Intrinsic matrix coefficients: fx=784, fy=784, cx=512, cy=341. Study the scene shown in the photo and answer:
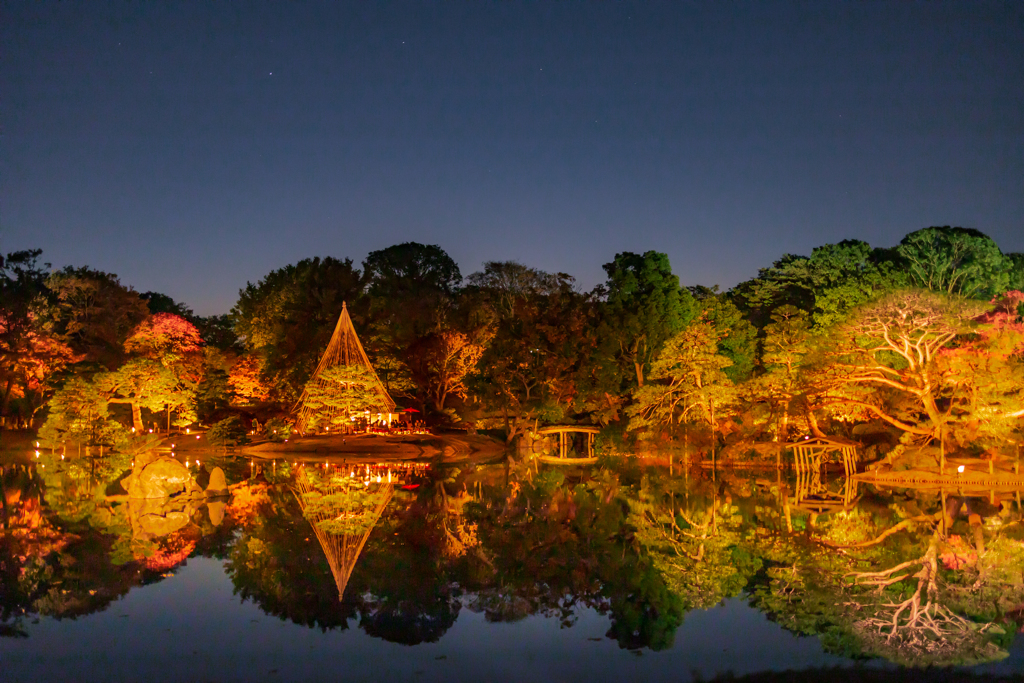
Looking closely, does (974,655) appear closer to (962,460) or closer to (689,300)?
(962,460)

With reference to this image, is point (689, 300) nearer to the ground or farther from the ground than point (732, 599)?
farther from the ground

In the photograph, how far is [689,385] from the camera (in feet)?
94.3

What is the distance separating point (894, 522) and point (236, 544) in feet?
40.8

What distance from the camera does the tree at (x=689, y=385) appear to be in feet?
91.8

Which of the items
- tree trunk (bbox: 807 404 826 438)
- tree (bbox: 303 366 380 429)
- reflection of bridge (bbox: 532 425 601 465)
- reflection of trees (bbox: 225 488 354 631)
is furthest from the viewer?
tree (bbox: 303 366 380 429)

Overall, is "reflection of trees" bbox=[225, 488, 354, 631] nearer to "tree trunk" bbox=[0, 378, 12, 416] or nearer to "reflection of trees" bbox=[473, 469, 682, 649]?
"reflection of trees" bbox=[473, 469, 682, 649]

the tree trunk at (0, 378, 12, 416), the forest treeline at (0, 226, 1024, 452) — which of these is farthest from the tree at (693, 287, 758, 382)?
the tree trunk at (0, 378, 12, 416)

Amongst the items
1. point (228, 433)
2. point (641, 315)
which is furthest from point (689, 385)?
point (228, 433)

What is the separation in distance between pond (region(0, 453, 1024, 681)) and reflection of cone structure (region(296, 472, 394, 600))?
0.07m

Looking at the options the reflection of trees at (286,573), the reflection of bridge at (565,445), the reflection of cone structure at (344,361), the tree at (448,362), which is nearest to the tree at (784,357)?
the reflection of bridge at (565,445)

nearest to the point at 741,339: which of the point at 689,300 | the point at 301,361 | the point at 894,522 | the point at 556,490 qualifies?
the point at 689,300

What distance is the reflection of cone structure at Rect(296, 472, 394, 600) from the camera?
1150 centimetres

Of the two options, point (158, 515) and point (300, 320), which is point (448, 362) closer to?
point (300, 320)

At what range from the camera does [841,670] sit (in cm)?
756
